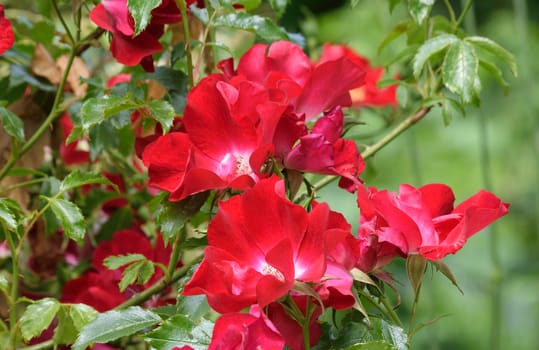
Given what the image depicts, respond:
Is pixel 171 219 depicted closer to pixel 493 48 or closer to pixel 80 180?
pixel 80 180

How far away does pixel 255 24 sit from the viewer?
70 centimetres

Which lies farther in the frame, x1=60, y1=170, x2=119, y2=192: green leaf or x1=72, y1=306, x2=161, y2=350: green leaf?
x1=60, y1=170, x2=119, y2=192: green leaf

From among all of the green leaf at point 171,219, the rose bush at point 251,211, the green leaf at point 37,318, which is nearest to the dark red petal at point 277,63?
the rose bush at point 251,211

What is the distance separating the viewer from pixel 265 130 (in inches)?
21.4

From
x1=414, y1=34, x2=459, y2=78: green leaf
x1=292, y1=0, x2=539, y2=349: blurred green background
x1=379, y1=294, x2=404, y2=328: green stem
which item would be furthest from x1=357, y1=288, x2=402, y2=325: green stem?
x1=292, y1=0, x2=539, y2=349: blurred green background

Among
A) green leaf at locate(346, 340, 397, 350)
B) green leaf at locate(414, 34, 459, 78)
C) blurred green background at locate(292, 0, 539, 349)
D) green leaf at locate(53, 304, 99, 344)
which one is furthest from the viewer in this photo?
blurred green background at locate(292, 0, 539, 349)

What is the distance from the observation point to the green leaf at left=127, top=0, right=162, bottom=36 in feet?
1.89

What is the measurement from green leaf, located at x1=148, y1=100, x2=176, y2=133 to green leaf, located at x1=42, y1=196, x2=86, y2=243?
0.09 meters

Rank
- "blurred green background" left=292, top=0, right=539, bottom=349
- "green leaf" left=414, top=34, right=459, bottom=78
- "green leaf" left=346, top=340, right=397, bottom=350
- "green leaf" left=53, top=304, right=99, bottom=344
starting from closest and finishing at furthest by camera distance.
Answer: "green leaf" left=346, top=340, right=397, bottom=350, "green leaf" left=53, top=304, right=99, bottom=344, "green leaf" left=414, top=34, right=459, bottom=78, "blurred green background" left=292, top=0, right=539, bottom=349

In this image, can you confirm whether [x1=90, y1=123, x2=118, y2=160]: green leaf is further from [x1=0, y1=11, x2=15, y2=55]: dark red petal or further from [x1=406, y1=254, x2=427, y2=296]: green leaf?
[x1=406, y1=254, x2=427, y2=296]: green leaf

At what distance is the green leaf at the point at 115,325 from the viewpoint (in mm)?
523

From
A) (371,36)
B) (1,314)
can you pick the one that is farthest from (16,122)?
(371,36)

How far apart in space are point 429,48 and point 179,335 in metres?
0.33

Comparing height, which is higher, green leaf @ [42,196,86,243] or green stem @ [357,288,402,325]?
green leaf @ [42,196,86,243]
